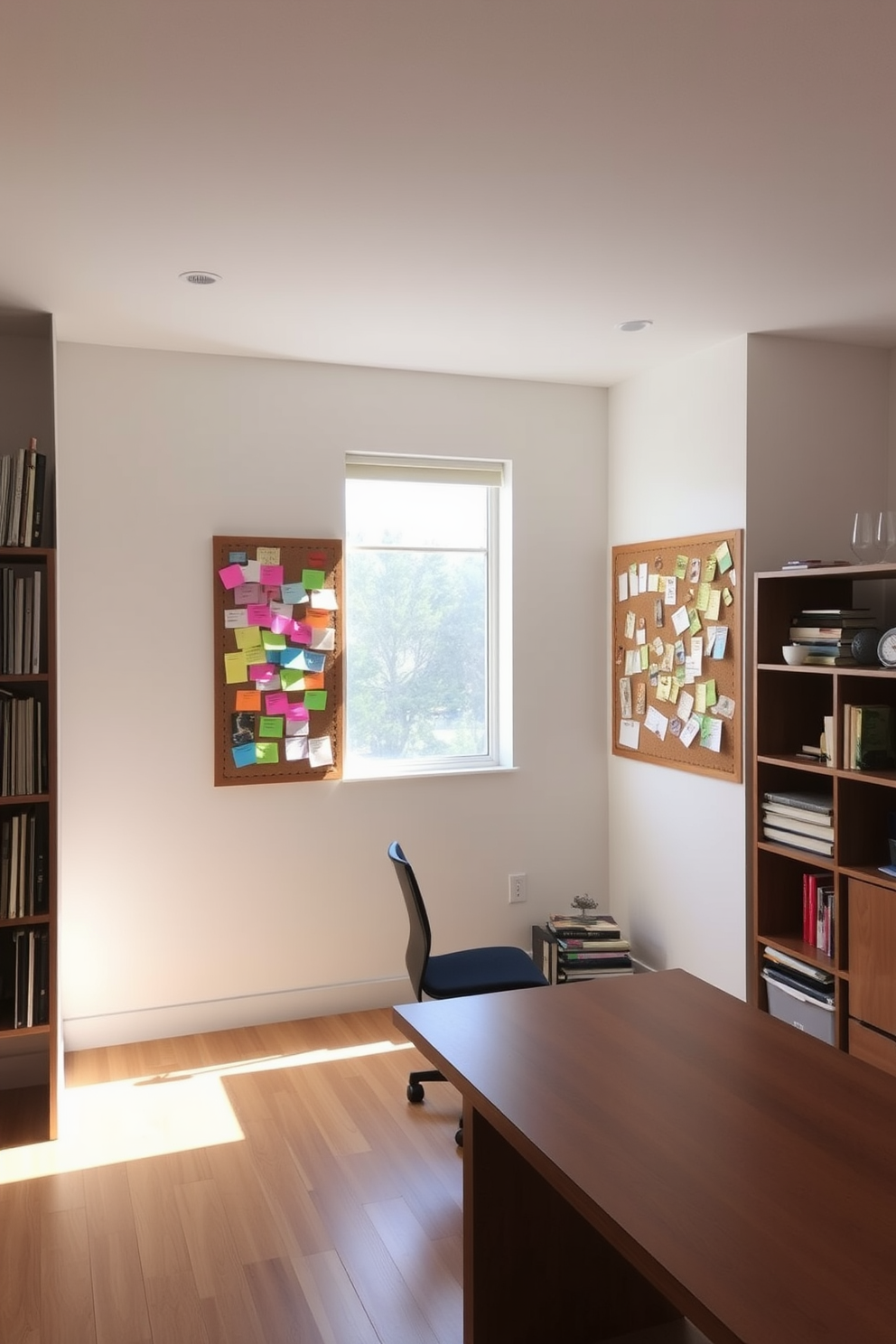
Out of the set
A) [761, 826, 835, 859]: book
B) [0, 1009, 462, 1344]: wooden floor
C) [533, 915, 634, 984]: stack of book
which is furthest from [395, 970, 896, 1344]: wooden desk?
[533, 915, 634, 984]: stack of book

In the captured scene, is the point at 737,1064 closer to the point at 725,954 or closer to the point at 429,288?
the point at 725,954

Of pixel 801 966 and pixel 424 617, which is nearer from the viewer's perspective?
pixel 801 966

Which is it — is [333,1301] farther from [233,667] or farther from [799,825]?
[233,667]

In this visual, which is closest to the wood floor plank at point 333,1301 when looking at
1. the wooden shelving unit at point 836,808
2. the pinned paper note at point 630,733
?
the wooden shelving unit at point 836,808

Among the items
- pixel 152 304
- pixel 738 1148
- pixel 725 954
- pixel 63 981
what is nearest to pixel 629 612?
pixel 725 954

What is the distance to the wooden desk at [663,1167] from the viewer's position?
1.42m

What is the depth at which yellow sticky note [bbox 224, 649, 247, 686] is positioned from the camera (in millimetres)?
4184

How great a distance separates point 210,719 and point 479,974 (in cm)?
147

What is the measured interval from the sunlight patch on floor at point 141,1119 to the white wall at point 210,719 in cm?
40

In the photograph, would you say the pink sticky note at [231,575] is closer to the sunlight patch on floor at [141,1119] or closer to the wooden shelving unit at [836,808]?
the sunlight patch on floor at [141,1119]

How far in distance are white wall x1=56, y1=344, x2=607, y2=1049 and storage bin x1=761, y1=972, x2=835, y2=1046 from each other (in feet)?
3.94

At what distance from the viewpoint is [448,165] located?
2.43 metres

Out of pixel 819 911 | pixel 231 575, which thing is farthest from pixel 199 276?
pixel 819 911

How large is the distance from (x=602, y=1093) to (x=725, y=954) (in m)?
2.30
